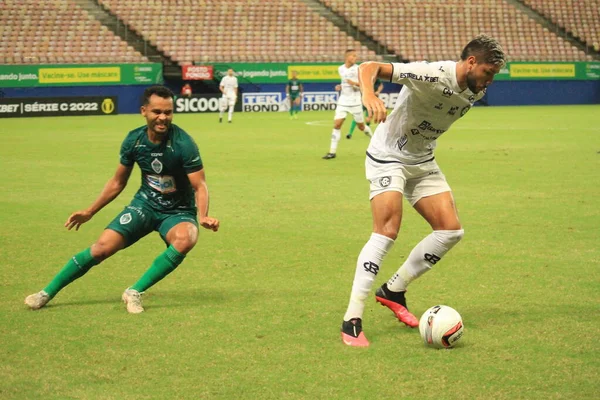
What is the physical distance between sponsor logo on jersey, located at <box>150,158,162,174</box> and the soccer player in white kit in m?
1.64

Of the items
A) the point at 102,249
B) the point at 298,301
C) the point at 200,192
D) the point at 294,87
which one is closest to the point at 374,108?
the point at 200,192

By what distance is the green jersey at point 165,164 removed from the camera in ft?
22.6

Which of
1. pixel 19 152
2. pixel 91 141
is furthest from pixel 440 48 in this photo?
pixel 19 152

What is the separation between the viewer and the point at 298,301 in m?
7.06

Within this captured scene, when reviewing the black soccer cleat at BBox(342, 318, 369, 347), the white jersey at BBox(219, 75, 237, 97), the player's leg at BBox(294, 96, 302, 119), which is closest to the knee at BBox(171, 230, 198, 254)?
the black soccer cleat at BBox(342, 318, 369, 347)

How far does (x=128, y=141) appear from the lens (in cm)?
696

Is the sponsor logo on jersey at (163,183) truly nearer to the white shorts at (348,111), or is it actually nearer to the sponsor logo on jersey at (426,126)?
the sponsor logo on jersey at (426,126)

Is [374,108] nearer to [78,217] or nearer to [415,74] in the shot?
[415,74]

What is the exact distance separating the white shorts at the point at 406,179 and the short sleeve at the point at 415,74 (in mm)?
618

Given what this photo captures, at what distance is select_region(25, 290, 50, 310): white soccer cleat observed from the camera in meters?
6.77

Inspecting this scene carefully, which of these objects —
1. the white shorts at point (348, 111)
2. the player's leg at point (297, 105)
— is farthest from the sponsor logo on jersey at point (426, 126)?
the player's leg at point (297, 105)

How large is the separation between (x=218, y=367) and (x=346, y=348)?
87cm

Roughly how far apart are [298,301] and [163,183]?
1.37 m

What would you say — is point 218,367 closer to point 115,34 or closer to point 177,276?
point 177,276
